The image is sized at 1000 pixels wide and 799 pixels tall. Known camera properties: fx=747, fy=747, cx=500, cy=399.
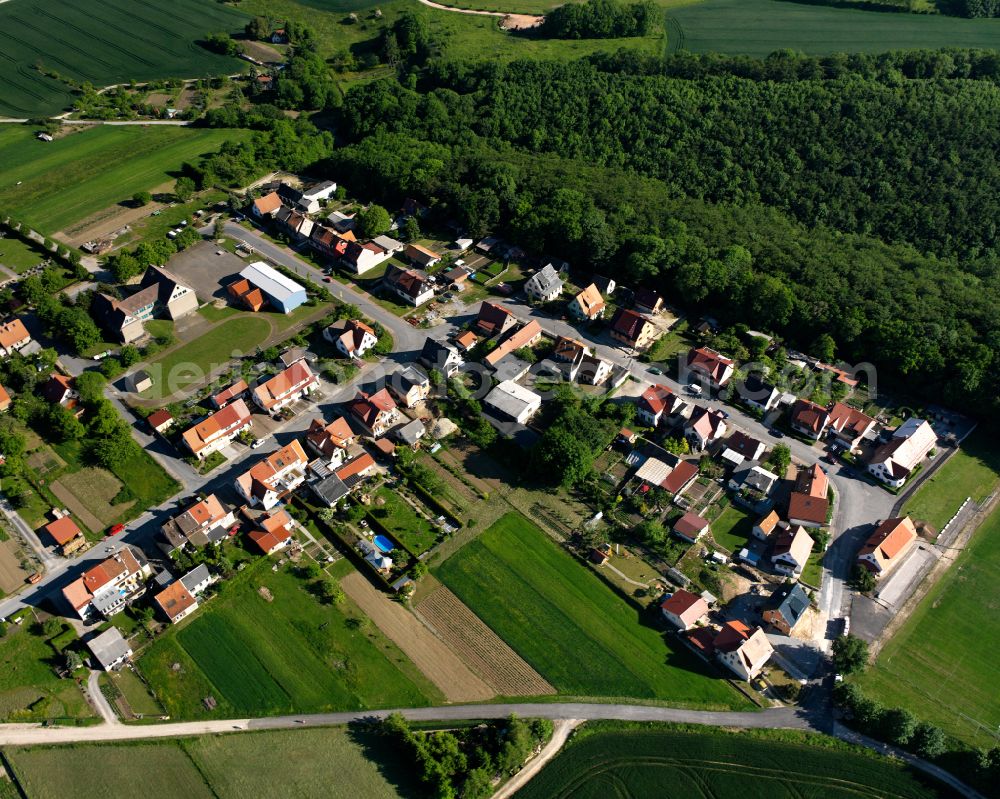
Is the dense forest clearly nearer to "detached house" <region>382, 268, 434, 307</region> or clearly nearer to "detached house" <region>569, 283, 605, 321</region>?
"detached house" <region>569, 283, 605, 321</region>

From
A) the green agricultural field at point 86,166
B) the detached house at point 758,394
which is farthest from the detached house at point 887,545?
the green agricultural field at point 86,166

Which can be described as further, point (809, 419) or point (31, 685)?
point (809, 419)

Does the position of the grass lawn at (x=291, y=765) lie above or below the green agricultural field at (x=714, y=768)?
above

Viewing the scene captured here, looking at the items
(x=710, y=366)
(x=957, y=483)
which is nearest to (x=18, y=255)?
(x=710, y=366)

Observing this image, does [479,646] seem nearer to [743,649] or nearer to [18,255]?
[743,649]

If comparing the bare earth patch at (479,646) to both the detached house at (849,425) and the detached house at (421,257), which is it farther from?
the detached house at (421,257)

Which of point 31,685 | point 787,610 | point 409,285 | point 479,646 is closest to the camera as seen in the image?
point 31,685

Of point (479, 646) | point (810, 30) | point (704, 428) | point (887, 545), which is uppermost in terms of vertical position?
point (810, 30)
